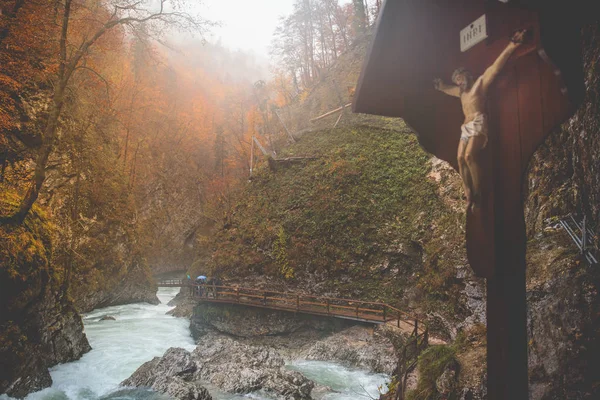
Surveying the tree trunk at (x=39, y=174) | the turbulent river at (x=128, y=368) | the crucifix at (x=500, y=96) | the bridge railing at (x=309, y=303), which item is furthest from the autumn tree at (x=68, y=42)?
the crucifix at (x=500, y=96)

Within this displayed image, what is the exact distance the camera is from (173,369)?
12.0 metres

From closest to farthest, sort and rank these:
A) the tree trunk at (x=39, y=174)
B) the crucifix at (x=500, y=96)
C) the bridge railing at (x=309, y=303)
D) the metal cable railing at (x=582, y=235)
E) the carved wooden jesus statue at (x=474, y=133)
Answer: the crucifix at (x=500, y=96)
the carved wooden jesus statue at (x=474, y=133)
the metal cable railing at (x=582, y=235)
the tree trunk at (x=39, y=174)
the bridge railing at (x=309, y=303)

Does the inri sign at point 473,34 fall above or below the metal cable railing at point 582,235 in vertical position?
above

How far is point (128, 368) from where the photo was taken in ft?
43.2

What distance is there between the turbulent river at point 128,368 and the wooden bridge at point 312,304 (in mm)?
2212

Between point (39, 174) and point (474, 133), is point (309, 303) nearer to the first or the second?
point (39, 174)

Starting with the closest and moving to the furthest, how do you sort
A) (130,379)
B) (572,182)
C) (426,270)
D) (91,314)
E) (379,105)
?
(379,105) → (572,182) → (130,379) → (426,270) → (91,314)

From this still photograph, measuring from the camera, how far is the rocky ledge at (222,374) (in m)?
10.7

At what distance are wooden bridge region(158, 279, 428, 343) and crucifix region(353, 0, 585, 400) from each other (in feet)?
39.1

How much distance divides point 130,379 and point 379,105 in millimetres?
12578

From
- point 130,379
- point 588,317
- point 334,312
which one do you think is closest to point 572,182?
point 588,317

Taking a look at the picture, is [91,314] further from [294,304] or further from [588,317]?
[588,317]

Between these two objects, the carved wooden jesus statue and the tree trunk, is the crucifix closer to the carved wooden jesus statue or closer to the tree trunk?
the carved wooden jesus statue

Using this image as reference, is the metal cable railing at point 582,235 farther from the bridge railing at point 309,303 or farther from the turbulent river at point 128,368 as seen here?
the bridge railing at point 309,303
